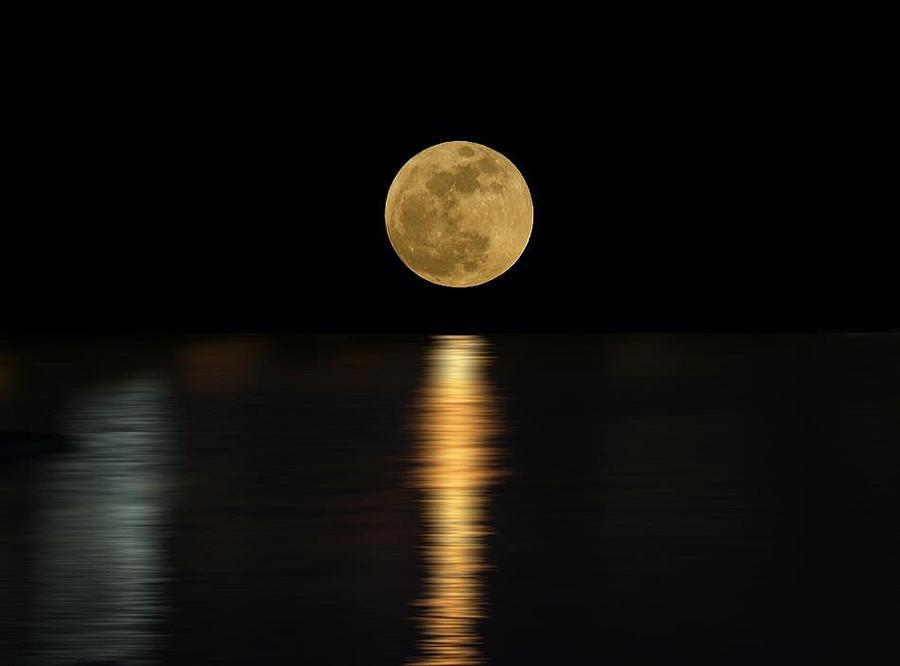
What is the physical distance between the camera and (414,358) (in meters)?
45.5

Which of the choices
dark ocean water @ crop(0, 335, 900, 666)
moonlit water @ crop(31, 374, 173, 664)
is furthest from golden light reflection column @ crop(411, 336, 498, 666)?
moonlit water @ crop(31, 374, 173, 664)

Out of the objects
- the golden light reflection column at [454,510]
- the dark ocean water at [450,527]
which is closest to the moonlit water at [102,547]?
the dark ocean water at [450,527]

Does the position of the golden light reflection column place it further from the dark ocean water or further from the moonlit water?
the moonlit water

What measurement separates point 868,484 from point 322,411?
11.6 metres

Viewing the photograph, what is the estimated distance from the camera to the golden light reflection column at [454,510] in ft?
37.1

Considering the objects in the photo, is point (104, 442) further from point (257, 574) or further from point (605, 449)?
point (257, 574)

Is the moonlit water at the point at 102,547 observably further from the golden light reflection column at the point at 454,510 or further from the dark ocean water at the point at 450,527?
the golden light reflection column at the point at 454,510

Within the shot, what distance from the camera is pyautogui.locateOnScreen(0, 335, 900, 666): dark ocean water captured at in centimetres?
1127

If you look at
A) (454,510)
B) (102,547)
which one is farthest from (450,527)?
(102,547)

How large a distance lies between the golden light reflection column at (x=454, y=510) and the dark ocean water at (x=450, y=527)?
3cm

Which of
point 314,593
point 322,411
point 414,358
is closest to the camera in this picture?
point 314,593

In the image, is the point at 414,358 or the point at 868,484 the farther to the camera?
the point at 414,358

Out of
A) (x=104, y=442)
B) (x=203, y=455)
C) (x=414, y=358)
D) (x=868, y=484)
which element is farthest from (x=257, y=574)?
(x=414, y=358)

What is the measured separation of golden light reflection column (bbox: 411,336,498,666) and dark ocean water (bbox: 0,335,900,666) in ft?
0.11
